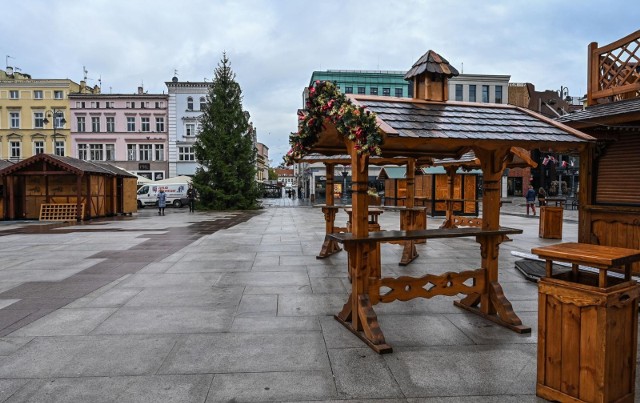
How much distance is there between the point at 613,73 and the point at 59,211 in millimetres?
22473

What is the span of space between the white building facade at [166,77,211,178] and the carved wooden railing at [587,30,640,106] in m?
43.5

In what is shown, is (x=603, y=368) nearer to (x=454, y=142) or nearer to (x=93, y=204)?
(x=454, y=142)

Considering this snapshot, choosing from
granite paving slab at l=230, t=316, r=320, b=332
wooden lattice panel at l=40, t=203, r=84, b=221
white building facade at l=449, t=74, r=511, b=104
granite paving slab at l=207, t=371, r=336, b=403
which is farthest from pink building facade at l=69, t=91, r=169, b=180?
granite paving slab at l=207, t=371, r=336, b=403

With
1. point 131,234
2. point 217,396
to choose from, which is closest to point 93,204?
point 131,234

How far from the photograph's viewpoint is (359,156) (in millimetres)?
4605

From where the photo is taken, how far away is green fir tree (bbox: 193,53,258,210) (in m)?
28.5

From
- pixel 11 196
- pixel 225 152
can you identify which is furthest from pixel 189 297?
pixel 225 152

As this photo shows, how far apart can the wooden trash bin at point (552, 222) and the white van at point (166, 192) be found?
1118 inches

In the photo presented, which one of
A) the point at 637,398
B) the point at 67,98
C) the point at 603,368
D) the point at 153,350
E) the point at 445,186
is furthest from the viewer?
the point at 67,98

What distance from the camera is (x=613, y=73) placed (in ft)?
22.4

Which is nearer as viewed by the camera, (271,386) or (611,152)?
(271,386)

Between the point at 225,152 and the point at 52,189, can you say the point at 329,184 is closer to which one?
the point at 52,189

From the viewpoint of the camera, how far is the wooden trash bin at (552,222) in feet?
41.5

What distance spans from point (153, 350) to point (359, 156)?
2927mm
